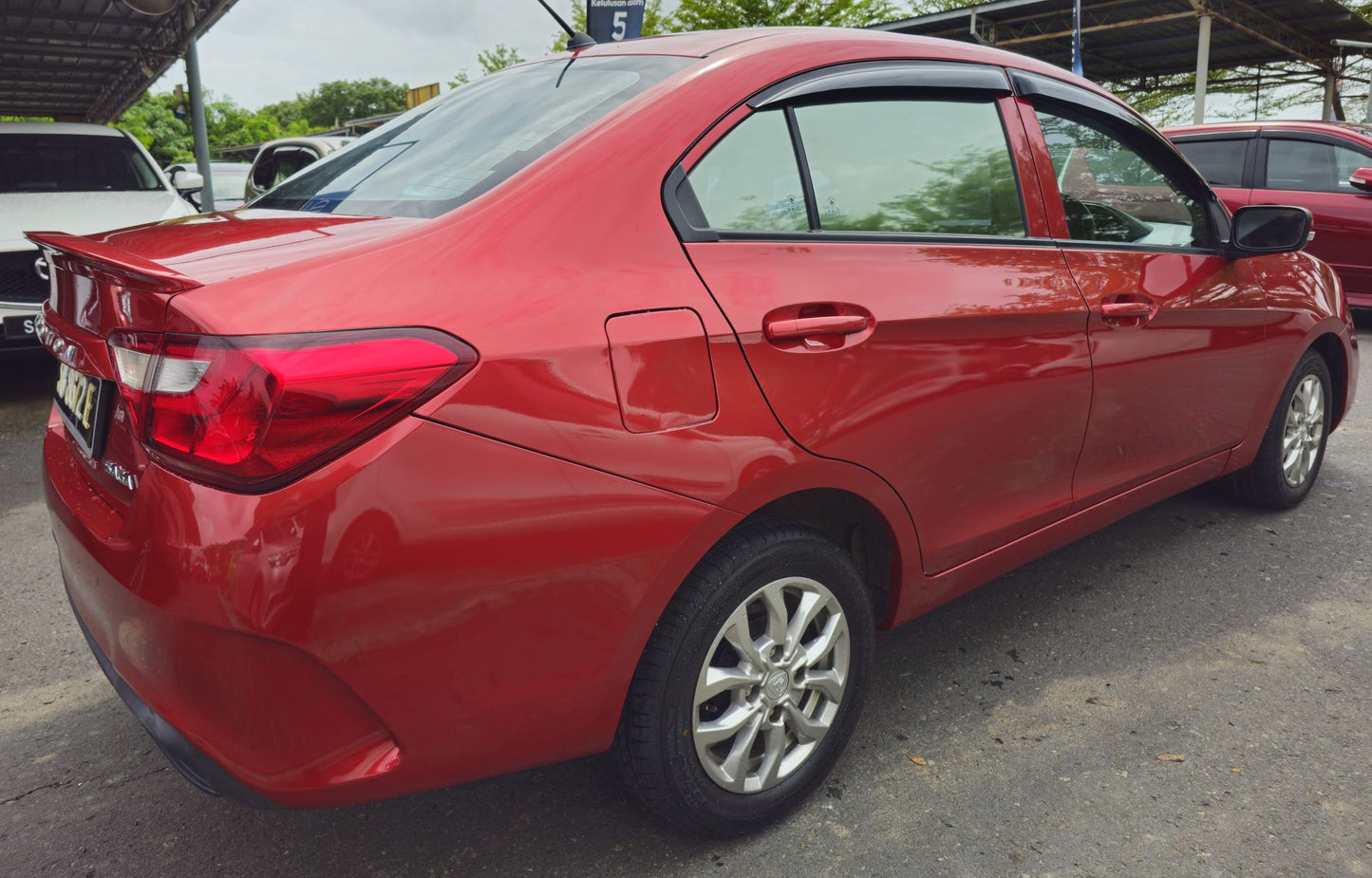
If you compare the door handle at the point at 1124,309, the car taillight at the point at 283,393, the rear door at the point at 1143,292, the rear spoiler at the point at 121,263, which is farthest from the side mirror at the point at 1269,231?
the rear spoiler at the point at 121,263

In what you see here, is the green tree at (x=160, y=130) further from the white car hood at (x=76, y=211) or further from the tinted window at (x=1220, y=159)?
the tinted window at (x=1220, y=159)

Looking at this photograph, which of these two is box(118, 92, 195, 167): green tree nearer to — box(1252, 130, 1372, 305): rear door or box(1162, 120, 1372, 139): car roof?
box(1162, 120, 1372, 139): car roof

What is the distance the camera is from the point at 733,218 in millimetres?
1918

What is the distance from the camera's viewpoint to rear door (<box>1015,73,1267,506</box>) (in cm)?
263

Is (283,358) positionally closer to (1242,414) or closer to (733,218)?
(733,218)

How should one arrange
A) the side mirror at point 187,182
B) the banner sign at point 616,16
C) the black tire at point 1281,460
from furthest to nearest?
the banner sign at point 616,16 < the side mirror at point 187,182 < the black tire at point 1281,460

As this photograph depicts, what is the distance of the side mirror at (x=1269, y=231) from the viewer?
10.3 ft

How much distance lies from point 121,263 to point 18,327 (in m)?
4.99

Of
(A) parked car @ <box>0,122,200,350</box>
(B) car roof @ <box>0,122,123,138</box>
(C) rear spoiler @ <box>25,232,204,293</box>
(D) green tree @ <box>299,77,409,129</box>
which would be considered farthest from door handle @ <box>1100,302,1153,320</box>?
(D) green tree @ <box>299,77,409,129</box>

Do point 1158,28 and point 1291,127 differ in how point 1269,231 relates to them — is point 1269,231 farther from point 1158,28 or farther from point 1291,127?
point 1158,28

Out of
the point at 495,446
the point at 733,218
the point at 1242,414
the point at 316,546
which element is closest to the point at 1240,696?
the point at 1242,414

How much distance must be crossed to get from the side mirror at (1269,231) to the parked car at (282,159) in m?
6.83

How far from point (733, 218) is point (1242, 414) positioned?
7.68 ft

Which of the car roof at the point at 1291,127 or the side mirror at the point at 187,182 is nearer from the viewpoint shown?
the side mirror at the point at 187,182
